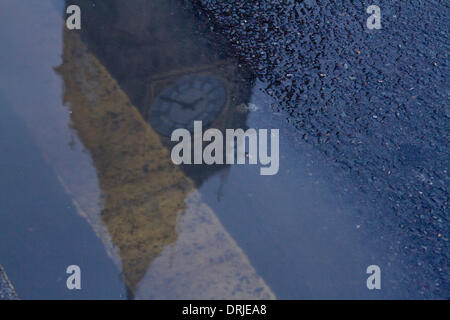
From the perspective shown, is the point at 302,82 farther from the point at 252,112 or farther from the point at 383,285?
the point at 383,285

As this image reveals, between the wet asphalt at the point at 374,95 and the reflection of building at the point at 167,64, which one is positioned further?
the reflection of building at the point at 167,64

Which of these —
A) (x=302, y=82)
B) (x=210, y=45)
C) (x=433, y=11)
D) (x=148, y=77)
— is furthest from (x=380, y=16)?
(x=148, y=77)

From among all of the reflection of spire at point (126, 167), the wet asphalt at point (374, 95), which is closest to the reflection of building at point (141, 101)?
the reflection of spire at point (126, 167)

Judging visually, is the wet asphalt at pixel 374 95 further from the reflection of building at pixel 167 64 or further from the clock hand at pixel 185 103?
the clock hand at pixel 185 103

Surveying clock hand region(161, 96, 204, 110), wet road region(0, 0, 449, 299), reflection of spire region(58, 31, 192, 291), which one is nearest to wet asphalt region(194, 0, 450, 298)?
wet road region(0, 0, 449, 299)

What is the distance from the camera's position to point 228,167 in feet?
10.6

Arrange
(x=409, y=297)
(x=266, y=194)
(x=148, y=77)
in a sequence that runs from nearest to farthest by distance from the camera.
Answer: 1. (x=409, y=297)
2. (x=266, y=194)
3. (x=148, y=77)

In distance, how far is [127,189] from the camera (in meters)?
3.11

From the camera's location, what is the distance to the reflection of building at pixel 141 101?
2980mm

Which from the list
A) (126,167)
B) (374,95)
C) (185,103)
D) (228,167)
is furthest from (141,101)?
(374,95)

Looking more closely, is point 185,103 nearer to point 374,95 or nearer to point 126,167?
point 126,167

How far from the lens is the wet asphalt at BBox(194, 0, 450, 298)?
292cm

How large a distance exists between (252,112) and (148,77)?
905 millimetres

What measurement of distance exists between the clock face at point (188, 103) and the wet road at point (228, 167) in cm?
2
